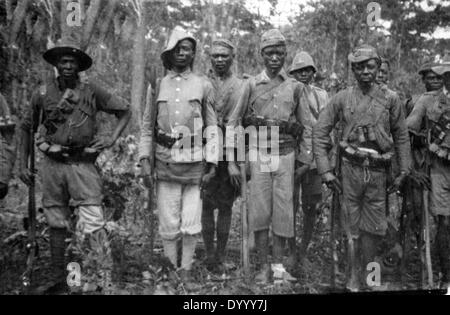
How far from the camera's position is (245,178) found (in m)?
5.54

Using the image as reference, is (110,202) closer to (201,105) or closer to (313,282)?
(201,105)

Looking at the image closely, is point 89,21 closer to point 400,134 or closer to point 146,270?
point 146,270

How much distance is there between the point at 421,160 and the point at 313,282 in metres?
1.82

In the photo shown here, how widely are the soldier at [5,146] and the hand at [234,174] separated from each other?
2.19 metres

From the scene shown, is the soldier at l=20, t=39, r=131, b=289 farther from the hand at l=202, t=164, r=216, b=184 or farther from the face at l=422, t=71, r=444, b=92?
the face at l=422, t=71, r=444, b=92

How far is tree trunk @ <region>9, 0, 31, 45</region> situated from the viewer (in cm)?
591

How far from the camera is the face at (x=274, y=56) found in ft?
17.9

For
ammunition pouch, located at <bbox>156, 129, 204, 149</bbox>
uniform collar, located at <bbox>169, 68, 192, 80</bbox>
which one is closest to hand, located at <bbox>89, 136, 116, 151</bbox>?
ammunition pouch, located at <bbox>156, 129, 204, 149</bbox>

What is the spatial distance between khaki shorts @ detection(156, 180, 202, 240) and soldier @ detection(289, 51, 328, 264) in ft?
3.96

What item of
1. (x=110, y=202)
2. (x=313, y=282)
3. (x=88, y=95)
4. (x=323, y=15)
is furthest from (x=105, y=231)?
(x=323, y=15)

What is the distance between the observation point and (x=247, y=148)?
5.63 metres

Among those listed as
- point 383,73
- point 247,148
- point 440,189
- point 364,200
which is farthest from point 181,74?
point 440,189
